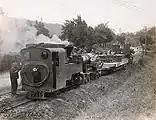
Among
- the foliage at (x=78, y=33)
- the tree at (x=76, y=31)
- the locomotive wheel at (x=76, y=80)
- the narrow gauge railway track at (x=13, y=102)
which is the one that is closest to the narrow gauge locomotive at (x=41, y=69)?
the narrow gauge railway track at (x=13, y=102)

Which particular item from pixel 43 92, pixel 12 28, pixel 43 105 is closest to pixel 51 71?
pixel 43 92

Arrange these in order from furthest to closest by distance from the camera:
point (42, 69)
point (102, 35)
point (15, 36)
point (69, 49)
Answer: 1. point (102, 35)
2. point (15, 36)
3. point (69, 49)
4. point (42, 69)

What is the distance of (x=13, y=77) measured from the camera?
10.8 meters

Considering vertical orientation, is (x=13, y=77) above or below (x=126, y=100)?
above

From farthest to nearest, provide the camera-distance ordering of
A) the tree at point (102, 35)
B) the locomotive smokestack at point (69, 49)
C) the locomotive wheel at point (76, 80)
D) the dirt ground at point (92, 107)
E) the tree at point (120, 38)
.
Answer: the tree at point (120, 38) → the tree at point (102, 35) → the locomotive wheel at point (76, 80) → the locomotive smokestack at point (69, 49) → the dirt ground at point (92, 107)

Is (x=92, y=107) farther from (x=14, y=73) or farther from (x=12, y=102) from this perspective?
(x=14, y=73)

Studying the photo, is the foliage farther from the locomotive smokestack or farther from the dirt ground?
the dirt ground

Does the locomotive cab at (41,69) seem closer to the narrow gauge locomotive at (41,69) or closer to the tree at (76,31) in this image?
the narrow gauge locomotive at (41,69)

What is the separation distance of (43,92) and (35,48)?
1565mm

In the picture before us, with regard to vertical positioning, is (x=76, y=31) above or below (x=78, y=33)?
above

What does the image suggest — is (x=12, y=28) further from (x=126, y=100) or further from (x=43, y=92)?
(x=126, y=100)

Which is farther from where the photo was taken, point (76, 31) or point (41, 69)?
point (76, 31)

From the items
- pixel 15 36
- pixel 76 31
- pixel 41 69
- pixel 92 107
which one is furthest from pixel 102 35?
pixel 92 107

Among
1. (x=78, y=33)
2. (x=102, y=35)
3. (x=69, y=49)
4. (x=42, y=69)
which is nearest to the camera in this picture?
(x=42, y=69)
